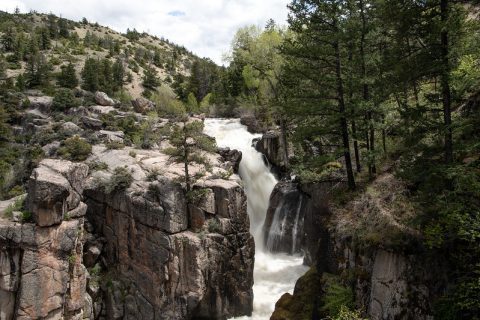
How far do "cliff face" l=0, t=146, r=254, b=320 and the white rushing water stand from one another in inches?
51.5

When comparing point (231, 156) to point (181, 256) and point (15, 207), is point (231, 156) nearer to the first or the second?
point (181, 256)

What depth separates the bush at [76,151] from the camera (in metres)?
26.8

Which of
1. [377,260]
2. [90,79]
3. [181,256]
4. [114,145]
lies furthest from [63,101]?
[377,260]

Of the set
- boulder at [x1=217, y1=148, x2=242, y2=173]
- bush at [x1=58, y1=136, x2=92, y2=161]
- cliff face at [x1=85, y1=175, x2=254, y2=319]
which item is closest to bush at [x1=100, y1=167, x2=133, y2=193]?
cliff face at [x1=85, y1=175, x2=254, y2=319]

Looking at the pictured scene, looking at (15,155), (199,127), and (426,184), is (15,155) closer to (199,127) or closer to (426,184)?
(199,127)

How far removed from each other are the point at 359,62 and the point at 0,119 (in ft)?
113

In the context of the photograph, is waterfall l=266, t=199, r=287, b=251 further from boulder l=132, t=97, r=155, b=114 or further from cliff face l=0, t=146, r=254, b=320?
boulder l=132, t=97, r=155, b=114

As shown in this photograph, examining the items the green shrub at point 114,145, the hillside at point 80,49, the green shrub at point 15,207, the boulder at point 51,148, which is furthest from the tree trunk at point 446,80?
the hillside at point 80,49

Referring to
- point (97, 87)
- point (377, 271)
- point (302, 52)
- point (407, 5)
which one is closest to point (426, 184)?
point (377, 271)

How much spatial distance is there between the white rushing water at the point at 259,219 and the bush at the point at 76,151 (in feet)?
41.4

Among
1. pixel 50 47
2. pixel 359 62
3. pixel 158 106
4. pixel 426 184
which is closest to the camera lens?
pixel 426 184

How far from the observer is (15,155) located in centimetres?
3281

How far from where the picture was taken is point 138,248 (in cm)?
2270

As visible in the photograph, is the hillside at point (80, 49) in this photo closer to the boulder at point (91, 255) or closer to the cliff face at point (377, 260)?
the boulder at point (91, 255)
